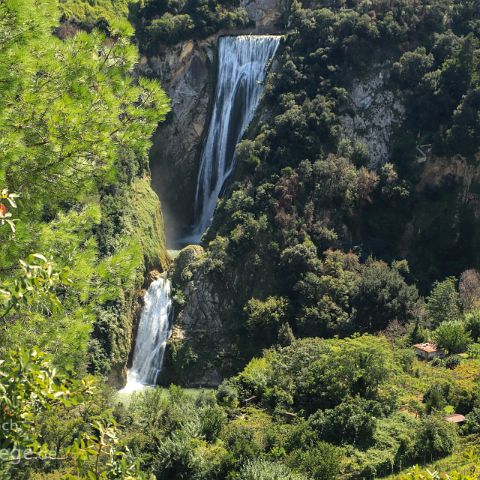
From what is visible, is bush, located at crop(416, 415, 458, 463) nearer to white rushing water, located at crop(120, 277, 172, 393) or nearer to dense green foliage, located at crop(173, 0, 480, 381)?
dense green foliage, located at crop(173, 0, 480, 381)

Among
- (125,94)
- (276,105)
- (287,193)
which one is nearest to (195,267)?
(287,193)

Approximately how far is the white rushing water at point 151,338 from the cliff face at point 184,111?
43.2 feet

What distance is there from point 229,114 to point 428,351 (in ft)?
87.9

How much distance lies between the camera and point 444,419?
19344 millimetres

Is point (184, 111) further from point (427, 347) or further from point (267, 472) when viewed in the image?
point (267, 472)

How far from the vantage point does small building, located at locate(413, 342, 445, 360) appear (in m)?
26.4

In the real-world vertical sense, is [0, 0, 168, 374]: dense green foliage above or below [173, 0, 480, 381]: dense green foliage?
above

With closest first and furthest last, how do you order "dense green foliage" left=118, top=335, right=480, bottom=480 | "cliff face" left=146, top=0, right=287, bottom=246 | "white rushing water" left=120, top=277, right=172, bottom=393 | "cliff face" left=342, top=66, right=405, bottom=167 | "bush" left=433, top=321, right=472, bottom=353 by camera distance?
"dense green foliage" left=118, top=335, right=480, bottom=480
"bush" left=433, top=321, right=472, bottom=353
"white rushing water" left=120, top=277, right=172, bottom=393
"cliff face" left=342, top=66, right=405, bottom=167
"cliff face" left=146, top=0, right=287, bottom=246

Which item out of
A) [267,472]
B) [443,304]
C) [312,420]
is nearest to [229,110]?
[443,304]

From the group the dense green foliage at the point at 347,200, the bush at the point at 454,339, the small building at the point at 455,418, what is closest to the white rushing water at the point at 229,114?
the dense green foliage at the point at 347,200

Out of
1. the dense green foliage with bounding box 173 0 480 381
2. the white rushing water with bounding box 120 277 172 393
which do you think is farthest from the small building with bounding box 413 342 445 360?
the white rushing water with bounding box 120 277 172 393

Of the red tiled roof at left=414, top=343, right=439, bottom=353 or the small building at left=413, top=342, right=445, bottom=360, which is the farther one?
the red tiled roof at left=414, top=343, right=439, bottom=353

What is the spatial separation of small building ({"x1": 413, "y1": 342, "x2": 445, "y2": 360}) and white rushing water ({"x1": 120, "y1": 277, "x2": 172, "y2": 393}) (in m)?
14.6

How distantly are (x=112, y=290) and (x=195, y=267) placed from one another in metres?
28.3
